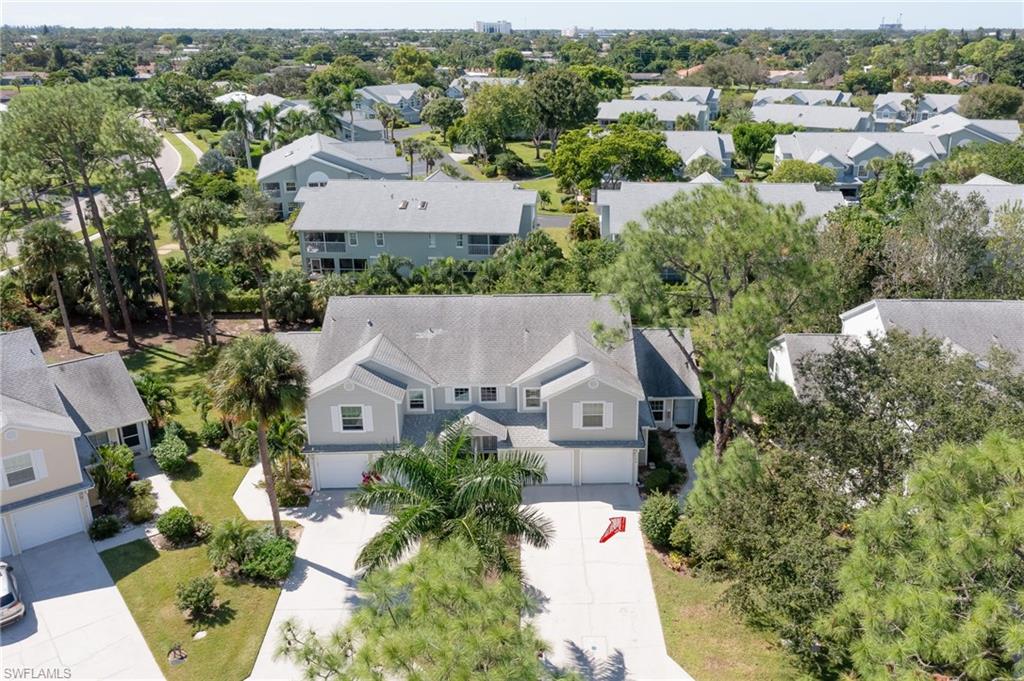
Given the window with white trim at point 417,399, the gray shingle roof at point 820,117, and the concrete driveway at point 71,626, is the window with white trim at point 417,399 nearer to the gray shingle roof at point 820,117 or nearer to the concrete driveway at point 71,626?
the concrete driveway at point 71,626

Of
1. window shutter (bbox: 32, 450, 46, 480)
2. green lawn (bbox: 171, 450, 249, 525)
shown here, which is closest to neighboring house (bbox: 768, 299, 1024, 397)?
green lawn (bbox: 171, 450, 249, 525)

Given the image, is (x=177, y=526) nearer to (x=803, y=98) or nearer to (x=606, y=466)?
(x=606, y=466)

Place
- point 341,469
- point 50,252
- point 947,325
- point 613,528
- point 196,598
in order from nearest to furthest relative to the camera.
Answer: point 196,598
point 613,528
point 341,469
point 947,325
point 50,252

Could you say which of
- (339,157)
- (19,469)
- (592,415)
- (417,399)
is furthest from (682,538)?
(339,157)

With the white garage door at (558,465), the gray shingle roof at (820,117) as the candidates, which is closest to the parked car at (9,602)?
the white garage door at (558,465)

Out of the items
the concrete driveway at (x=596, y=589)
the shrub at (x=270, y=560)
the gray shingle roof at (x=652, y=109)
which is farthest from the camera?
the gray shingle roof at (x=652, y=109)

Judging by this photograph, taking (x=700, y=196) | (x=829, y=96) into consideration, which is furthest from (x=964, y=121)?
(x=700, y=196)
